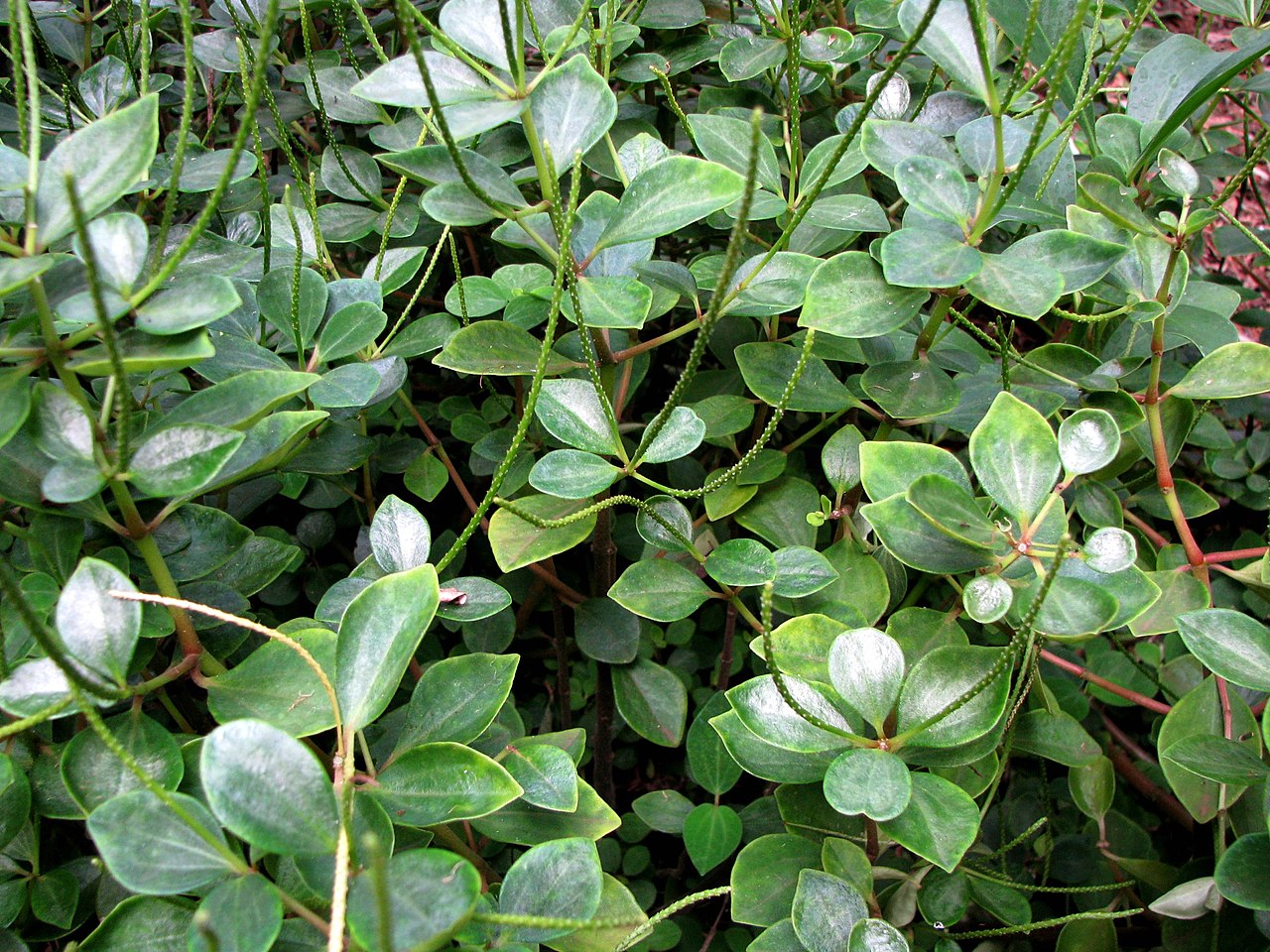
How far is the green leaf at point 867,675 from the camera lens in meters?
0.49

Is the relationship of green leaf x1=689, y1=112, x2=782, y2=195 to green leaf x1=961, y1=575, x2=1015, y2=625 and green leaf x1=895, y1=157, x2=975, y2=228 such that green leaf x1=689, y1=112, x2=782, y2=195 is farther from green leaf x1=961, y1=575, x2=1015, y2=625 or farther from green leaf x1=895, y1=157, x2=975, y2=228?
green leaf x1=961, y1=575, x2=1015, y2=625

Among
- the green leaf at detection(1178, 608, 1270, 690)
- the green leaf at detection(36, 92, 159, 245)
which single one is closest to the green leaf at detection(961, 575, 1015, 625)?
the green leaf at detection(1178, 608, 1270, 690)

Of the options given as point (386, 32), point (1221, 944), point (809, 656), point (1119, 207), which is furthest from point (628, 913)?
point (386, 32)

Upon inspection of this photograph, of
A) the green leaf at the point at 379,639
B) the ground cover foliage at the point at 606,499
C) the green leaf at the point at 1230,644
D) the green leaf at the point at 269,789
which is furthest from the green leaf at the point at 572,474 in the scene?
the green leaf at the point at 1230,644

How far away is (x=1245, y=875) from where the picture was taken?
51 centimetres

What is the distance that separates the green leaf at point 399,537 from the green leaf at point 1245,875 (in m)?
0.48

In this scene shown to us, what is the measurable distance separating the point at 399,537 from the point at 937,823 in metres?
0.34

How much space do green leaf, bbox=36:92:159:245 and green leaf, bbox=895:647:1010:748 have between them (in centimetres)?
46

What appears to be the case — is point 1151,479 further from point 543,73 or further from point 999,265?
point 543,73

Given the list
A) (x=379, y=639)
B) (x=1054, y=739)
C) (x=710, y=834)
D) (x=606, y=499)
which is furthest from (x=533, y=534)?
(x=1054, y=739)

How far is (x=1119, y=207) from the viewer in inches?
25.1

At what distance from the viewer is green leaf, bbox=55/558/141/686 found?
16.5 inches

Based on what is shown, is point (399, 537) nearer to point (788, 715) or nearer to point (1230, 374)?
point (788, 715)

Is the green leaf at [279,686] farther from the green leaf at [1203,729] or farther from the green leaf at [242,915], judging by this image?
the green leaf at [1203,729]
